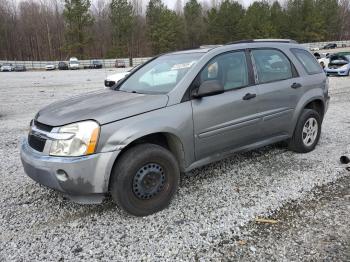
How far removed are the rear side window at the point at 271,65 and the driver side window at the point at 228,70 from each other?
0.24 metres

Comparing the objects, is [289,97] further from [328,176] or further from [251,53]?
[328,176]

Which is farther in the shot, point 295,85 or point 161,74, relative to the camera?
point 295,85

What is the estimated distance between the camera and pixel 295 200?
11.6ft

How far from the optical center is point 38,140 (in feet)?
10.3

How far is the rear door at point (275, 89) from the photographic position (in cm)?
417

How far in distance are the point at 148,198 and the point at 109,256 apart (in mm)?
743

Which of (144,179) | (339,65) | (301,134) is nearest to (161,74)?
(144,179)

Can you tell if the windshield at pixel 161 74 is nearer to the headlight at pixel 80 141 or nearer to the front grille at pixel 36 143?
the headlight at pixel 80 141

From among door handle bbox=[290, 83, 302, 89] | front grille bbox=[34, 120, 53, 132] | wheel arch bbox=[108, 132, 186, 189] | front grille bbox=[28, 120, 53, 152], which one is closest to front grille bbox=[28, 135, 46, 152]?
front grille bbox=[28, 120, 53, 152]

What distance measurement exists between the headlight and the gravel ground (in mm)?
809

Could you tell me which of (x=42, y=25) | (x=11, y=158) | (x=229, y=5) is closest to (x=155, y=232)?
(x=11, y=158)

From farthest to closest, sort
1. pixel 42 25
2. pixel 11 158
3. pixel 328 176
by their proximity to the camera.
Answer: pixel 42 25
pixel 11 158
pixel 328 176

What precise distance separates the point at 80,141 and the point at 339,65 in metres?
18.8

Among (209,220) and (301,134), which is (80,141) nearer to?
(209,220)
